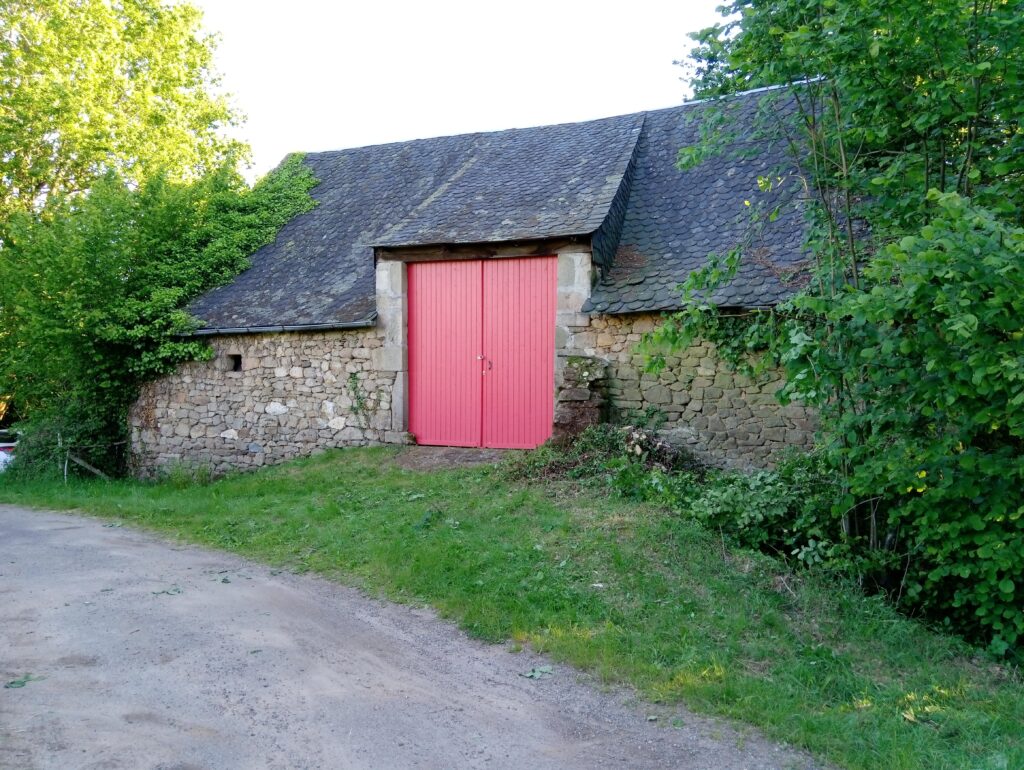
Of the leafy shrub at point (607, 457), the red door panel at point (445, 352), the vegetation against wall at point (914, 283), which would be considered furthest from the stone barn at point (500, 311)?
the vegetation against wall at point (914, 283)

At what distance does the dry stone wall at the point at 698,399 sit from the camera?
339 inches

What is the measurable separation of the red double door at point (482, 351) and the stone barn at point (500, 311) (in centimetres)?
2

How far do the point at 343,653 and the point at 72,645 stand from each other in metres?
1.72

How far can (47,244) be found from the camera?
12.3 meters

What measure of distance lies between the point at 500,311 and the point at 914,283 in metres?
6.65

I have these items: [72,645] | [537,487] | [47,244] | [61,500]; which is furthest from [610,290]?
[47,244]

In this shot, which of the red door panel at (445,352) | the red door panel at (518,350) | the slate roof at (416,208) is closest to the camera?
the red door panel at (518,350)

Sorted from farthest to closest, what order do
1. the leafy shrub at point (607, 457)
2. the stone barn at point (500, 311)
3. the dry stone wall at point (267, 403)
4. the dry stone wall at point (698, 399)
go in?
the dry stone wall at point (267, 403), the stone barn at point (500, 311), the dry stone wall at point (698, 399), the leafy shrub at point (607, 457)

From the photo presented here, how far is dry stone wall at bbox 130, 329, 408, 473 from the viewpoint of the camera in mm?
11078

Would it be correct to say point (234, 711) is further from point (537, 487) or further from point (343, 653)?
point (537, 487)

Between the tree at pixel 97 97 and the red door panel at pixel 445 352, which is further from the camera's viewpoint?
the tree at pixel 97 97

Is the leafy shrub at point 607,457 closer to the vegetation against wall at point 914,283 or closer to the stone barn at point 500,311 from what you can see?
the stone barn at point 500,311

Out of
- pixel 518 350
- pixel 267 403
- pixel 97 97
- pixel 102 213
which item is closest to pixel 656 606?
pixel 518 350

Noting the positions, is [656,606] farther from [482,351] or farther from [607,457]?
[482,351]
